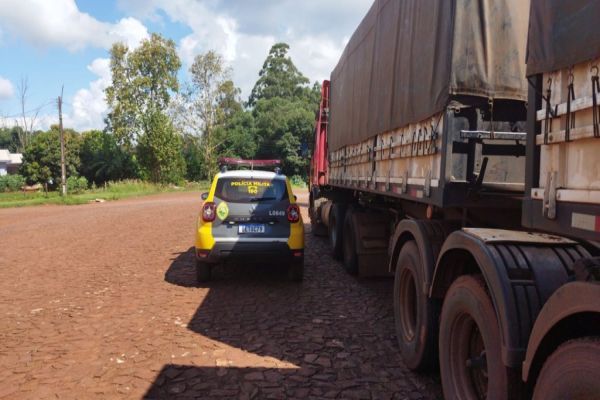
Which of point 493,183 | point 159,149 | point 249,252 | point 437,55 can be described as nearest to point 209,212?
point 249,252

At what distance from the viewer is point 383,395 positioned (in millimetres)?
3629

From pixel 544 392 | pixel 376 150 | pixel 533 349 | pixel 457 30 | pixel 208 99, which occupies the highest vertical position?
pixel 208 99

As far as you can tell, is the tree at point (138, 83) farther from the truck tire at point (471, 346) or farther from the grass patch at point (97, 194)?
the truck tire at point (471, 346)

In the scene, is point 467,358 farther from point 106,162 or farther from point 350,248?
point 106,162

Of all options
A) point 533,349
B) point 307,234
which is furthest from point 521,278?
point 307,234

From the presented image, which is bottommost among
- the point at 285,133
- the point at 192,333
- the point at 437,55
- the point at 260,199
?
the point at 192,333

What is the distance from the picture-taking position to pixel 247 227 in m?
6.90

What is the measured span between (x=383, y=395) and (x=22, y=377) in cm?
292

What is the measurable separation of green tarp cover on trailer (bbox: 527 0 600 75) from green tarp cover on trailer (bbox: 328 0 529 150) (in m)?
0.96

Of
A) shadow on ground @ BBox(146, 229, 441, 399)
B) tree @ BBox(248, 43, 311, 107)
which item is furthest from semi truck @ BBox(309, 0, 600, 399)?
tree @ BBox(248, 43, 311, 107)

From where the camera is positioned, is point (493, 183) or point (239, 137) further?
point (239, 137)

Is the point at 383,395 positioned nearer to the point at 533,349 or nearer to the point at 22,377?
the point at 533,349

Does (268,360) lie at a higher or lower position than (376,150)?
lower

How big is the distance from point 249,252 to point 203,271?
841 millimetres
